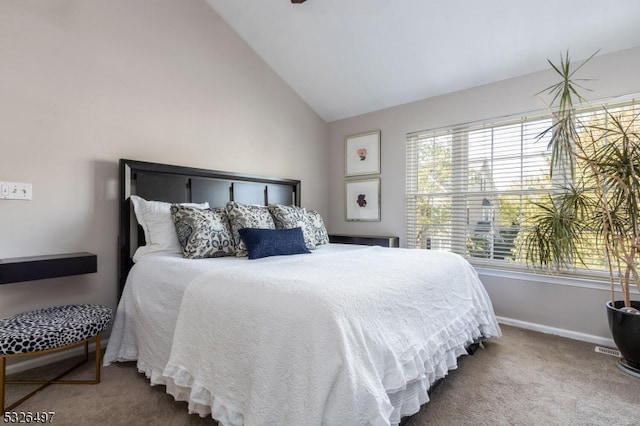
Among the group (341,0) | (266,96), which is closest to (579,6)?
(341,0)

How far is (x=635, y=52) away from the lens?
2516 mm

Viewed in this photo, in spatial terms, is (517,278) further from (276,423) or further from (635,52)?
(276,423)

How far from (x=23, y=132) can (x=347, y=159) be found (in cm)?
325

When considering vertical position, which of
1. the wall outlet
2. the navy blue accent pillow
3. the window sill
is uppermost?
the wall outlet

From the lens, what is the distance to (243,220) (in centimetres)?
258

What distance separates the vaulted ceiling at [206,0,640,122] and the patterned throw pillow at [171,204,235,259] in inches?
81.5

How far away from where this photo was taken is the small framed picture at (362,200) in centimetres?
404

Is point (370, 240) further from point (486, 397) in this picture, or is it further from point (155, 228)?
point (155, 228)

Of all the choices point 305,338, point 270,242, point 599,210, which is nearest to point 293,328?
point 305,338

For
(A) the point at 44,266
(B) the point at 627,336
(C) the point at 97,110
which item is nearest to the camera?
(A) the point at 44,266

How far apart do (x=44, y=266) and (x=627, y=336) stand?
3.83 m

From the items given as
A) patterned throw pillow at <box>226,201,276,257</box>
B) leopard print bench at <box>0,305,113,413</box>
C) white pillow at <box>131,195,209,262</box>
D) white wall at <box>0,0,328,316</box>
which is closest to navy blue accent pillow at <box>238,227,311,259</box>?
patterned throw pillow at <box>226,201,276,257</box>

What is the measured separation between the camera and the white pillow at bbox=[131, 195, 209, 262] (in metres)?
2.41

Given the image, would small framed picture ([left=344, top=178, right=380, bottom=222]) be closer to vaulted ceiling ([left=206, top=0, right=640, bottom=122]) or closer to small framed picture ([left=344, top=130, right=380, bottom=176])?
small framed picture ([left=344, top=130, right=380, bottom=176])
